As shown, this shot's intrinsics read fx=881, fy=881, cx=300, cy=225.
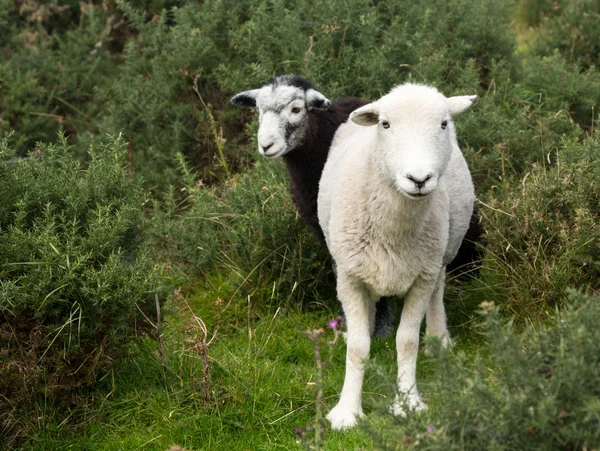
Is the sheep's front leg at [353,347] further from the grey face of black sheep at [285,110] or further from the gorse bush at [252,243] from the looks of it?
the grey face of black sheep at [285,110]

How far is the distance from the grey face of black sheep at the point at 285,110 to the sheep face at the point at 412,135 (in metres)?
1.23

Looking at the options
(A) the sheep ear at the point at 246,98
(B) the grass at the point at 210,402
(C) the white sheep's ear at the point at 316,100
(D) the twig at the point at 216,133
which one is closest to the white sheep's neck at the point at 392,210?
(B) the grass at the point at 210,402

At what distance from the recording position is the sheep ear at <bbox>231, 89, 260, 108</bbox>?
6.40 m

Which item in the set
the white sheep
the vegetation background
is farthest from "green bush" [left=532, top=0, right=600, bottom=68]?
the white sheep

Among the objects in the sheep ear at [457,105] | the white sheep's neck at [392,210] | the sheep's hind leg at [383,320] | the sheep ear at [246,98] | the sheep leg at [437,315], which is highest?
the sheep ear at [457,105]

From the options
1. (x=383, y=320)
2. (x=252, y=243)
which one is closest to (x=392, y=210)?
(x=383, y=320)

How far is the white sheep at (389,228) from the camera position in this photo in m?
4.49

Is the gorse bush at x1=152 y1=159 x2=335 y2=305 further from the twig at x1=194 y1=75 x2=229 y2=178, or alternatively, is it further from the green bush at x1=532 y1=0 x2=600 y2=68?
the green bush at x1=532 y1=0 x2=600 y2=68

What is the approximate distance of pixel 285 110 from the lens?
604 cm

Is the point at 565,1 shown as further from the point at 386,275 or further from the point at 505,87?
the point at 386,275

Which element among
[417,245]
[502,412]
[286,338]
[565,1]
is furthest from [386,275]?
[565,1]

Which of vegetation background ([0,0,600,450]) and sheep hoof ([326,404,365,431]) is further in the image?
sheep hoof ([326,404,365,431])

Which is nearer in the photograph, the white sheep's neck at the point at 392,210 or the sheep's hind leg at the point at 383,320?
the white sheep's neck at the point at 392,210

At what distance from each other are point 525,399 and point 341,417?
1.85 metres
